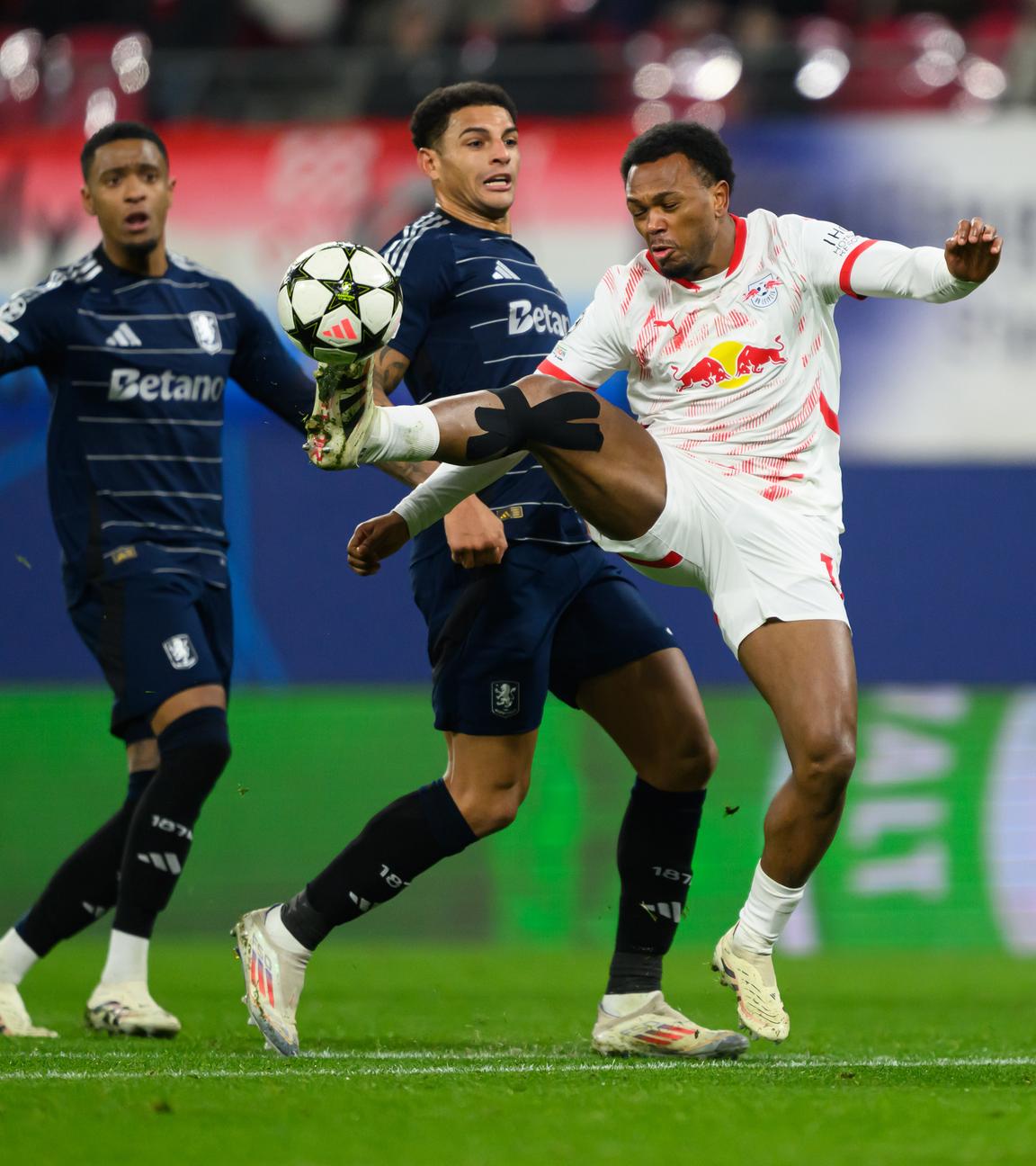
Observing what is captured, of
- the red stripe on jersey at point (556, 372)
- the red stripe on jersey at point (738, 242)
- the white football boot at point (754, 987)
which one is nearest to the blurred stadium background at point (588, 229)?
the red stripe on jersey at point (556, 372)

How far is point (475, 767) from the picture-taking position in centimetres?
449

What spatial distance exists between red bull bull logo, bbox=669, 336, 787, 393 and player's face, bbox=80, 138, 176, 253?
186 cm

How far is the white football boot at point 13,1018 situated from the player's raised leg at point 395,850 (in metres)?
0.77

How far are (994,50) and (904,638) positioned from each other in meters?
3.11

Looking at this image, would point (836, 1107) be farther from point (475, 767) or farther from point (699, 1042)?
point (475, 767)

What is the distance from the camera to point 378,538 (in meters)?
4.29

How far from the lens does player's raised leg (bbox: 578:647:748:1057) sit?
14.7ft

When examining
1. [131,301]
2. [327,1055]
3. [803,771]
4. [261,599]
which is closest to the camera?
[803,771]

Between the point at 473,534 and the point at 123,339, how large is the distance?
145 cm

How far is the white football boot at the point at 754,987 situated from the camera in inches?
158

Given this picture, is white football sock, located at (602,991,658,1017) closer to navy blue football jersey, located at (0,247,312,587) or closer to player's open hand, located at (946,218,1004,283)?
navy blue football jersey, located at (0,247,312,587)

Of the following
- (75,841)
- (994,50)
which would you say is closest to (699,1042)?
(75,841)

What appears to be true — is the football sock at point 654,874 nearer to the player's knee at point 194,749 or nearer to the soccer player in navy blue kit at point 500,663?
the soccer player in navy blue kit at point 500,663

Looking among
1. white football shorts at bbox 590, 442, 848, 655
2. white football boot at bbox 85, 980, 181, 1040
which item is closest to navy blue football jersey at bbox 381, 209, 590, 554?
white football shorts at bbox 590, 442, 848, 655
